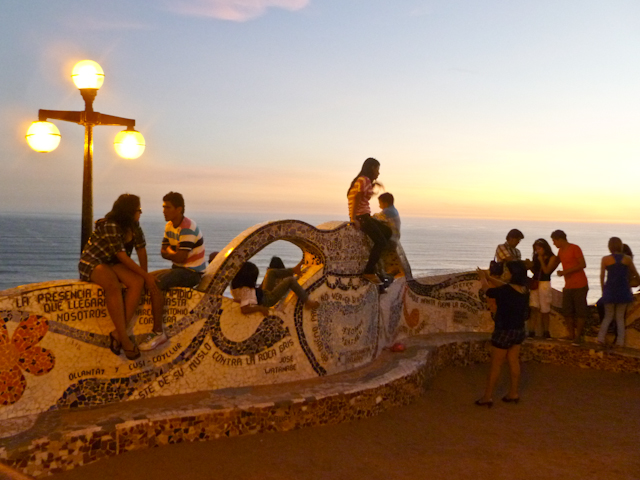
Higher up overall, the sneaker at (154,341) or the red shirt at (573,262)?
the red shirt at (573,262)

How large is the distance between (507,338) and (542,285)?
2.79 m

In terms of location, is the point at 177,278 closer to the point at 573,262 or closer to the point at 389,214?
the point at 389,214

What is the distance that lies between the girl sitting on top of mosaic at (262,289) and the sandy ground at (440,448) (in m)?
1.28

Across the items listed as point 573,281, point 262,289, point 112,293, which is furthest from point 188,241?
point 573,281

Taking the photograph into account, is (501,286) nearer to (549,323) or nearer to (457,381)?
(457,381)

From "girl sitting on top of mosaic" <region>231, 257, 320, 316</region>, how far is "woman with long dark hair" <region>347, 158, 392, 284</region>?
3.43 ft

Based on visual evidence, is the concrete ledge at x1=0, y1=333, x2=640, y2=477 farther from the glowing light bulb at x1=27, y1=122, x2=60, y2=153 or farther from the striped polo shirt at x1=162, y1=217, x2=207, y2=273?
the glowing light bulb at x1=27, y1=122, x2=60, y2=153

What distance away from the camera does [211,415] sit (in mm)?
5062

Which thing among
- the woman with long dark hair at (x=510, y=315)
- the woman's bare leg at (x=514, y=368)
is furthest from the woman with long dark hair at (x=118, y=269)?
the woman's bare leg at (x=514, y=368)

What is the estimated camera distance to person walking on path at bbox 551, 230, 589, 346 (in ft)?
28.3

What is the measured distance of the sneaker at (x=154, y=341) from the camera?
5270 millimetres

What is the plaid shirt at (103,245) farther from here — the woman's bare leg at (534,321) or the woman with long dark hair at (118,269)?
the woman's bare leg at (534,321)

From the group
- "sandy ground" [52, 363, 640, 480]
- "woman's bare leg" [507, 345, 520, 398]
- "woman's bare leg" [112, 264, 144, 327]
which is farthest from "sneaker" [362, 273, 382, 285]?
"woman's bare leg" [112, 264, 144, 327]

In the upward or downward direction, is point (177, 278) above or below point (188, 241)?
below
